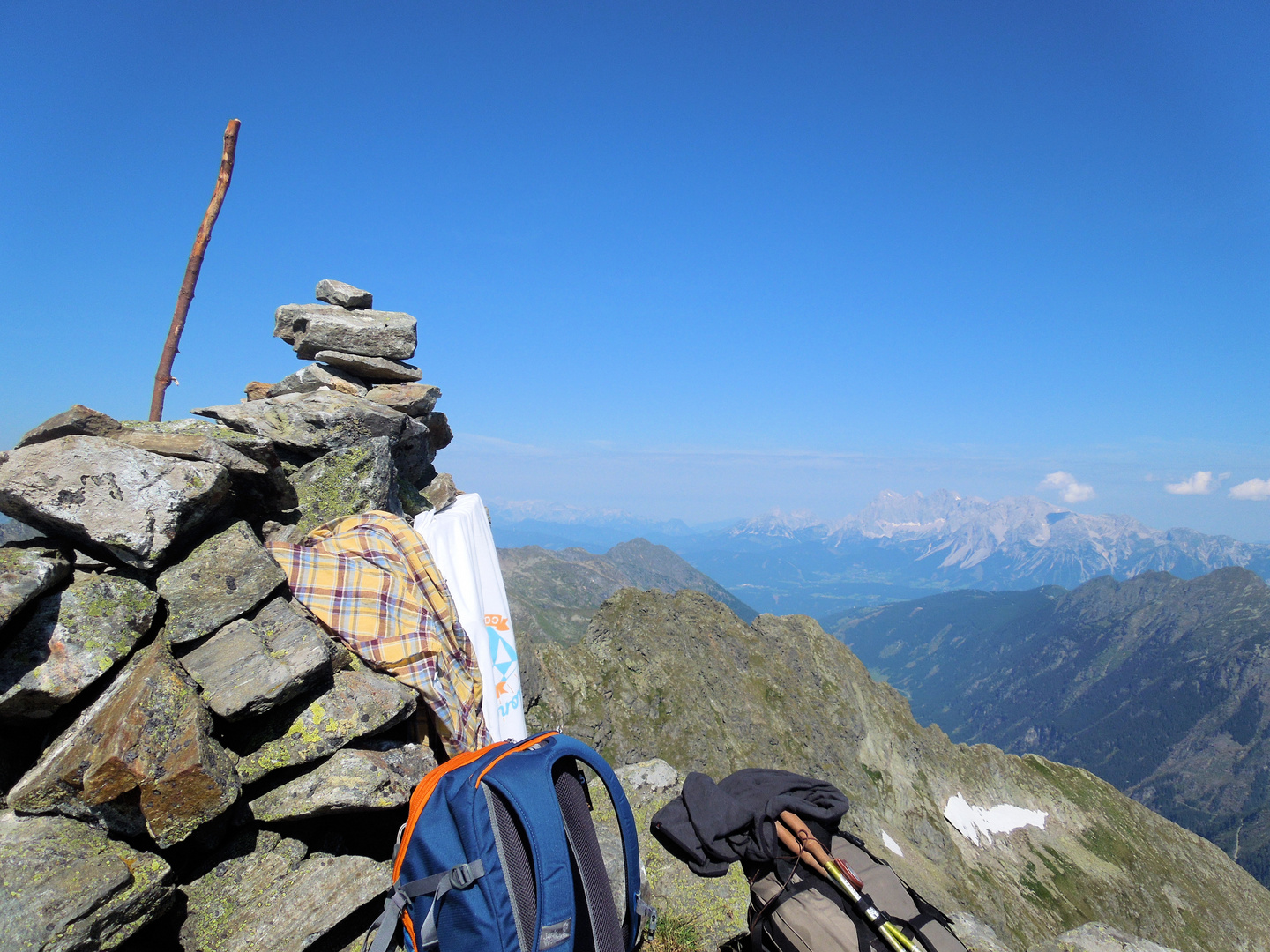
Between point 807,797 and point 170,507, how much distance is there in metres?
6.72

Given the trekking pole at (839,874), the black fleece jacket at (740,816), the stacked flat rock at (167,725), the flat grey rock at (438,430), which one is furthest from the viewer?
the flat grey rock at (438,430)

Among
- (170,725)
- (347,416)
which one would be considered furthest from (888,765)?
(170,725)

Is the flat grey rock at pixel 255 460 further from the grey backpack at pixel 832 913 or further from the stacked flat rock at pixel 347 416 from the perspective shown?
the grey backpack at pixel 832 913

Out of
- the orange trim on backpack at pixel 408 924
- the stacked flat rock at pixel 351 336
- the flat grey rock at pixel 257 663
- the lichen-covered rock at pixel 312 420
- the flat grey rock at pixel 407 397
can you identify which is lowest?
the orange trim on backpack at pixel 408 924

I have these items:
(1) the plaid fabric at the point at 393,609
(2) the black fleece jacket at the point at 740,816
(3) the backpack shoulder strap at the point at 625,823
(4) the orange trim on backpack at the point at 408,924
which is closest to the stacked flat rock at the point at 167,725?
(1) the plaid fabric at the point at 393,609

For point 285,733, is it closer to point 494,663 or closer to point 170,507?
point 170,507

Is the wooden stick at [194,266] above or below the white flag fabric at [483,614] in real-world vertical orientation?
above

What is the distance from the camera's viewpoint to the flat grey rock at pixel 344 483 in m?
8.20

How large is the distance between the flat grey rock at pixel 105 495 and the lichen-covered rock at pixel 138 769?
1.33 meters

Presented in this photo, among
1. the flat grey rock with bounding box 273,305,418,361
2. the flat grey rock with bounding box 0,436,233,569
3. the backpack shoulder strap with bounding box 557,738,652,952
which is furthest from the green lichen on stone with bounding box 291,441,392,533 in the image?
the backpack shoulder strap with bounding box 557,738,652,952

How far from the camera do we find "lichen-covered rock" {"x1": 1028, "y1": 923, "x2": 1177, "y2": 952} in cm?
659

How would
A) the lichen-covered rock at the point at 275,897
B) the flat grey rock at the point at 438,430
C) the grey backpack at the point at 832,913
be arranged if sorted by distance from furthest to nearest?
the flat grey rock at the point at 438,430 → the grey backpack at the point at 832,913 → the lichen-covered rock at the point at 275,897

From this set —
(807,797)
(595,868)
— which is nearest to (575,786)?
(595,868)

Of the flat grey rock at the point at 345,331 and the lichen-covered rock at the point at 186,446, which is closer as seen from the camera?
the lichen-covered rock at the point at 186,446
